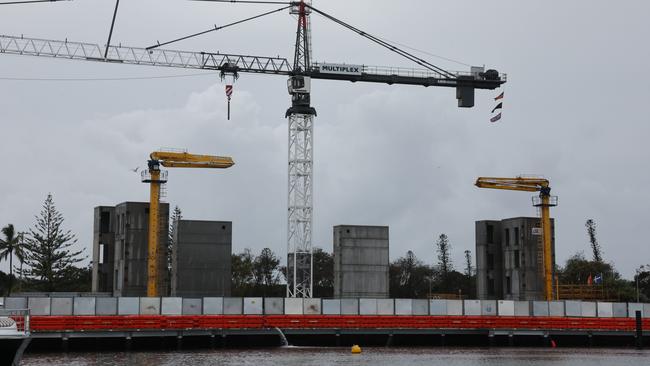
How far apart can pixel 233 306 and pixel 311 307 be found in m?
6.26

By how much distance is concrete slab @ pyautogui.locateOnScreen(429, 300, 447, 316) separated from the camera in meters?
86.0

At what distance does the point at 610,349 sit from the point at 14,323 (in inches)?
2072

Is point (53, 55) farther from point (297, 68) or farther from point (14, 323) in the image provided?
point (14, 323)

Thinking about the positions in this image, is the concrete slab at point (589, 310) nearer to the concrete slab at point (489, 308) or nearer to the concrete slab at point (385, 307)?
the concrete slab at point (489, 308)

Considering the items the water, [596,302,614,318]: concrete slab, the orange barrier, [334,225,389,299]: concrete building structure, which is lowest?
the water

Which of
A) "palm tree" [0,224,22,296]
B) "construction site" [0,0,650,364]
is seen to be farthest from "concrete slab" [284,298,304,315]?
"palm tree" [0,224,22,296]

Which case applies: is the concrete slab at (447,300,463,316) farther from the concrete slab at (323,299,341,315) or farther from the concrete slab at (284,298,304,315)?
the concrete slab at (284,298,304,315)

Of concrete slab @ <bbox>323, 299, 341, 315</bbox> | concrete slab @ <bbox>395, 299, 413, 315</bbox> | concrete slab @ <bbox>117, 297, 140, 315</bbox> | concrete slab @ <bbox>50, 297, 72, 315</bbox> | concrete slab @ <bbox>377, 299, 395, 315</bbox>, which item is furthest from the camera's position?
concrete slab @ <bbox>395, 299, 413, 315</bbox>

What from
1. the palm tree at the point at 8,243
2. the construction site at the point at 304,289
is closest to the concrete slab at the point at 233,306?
the construction site at the point at 304,289

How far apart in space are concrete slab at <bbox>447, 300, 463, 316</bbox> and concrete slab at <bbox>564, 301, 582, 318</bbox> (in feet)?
30.8

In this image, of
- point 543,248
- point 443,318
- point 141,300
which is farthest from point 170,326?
point 543,248

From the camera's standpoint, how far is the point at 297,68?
4579 inches

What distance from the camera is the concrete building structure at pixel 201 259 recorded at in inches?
3986

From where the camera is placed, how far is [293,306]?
272ft
